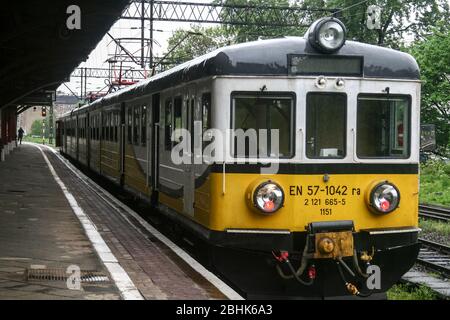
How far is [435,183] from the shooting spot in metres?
26.5

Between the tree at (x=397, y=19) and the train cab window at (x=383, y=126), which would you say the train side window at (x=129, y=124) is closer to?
the train cab window at (x=383, y=126)

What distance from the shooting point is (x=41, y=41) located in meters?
18.6

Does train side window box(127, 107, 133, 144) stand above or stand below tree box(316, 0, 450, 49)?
below

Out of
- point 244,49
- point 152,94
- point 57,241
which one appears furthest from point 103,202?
point 244,49

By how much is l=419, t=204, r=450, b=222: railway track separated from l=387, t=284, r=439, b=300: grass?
23.6ft

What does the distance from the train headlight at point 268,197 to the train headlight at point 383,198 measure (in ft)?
3.32

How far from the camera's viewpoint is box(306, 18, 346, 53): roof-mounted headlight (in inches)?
285

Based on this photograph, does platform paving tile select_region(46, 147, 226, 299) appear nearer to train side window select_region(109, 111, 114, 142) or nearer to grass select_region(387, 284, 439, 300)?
grass select_region(387, 284, 439, 300)

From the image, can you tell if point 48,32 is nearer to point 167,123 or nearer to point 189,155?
point 167,123

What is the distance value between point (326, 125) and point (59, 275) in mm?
3128

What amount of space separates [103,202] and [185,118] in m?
6.79

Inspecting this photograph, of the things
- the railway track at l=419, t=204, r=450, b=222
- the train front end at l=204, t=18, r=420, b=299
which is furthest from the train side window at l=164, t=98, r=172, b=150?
the railway track at l=419, t=204, r=450, b=222

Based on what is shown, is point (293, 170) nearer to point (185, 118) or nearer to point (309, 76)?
point (309, 76)

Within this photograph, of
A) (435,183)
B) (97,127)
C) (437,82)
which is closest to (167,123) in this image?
(97,127)
